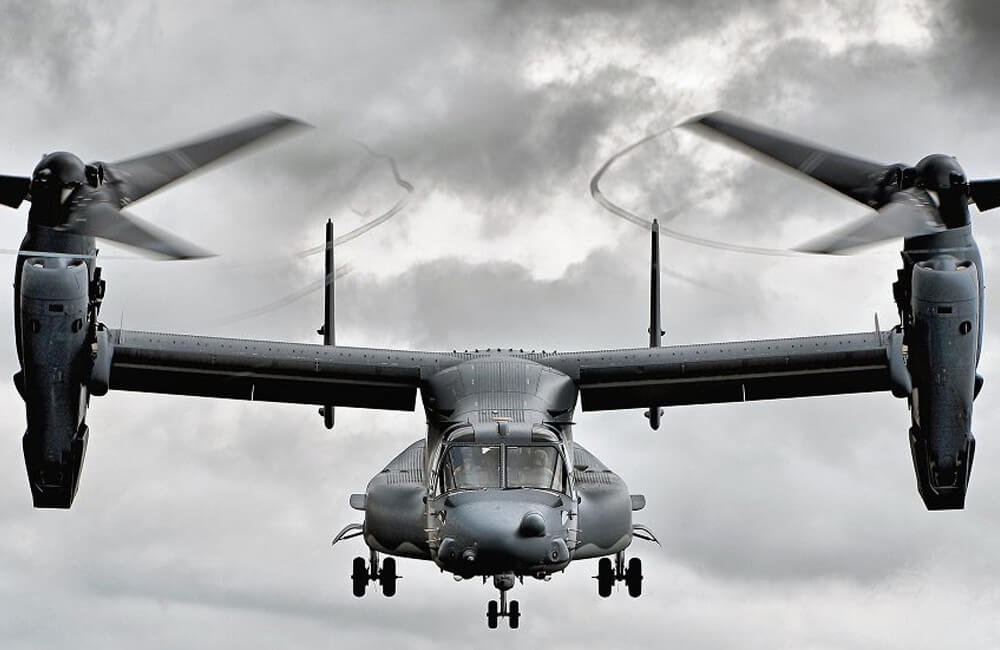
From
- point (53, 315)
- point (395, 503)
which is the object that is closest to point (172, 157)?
point (53, 315)

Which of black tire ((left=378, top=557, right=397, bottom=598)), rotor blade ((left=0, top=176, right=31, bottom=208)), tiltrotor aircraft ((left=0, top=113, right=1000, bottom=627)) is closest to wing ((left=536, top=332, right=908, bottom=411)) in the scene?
tiltrotor aircraft ((left=0, top=113, right=1000, bottom=627))

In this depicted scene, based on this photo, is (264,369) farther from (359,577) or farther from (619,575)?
(619,575)

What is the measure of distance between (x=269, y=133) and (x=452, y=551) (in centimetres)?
861

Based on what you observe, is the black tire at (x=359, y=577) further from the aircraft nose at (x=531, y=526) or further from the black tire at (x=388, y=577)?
the aircraft nose at (x=531, y=526)

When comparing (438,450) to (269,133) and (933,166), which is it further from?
(933,166)

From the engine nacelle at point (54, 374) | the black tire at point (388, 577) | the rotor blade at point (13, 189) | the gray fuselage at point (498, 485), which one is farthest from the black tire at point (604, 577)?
the rotor blade at point (13, 189)

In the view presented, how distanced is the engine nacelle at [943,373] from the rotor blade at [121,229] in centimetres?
1164

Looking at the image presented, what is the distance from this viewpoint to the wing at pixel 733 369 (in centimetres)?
3662

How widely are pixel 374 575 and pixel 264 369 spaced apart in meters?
4.17

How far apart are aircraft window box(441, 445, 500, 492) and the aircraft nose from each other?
1.21m

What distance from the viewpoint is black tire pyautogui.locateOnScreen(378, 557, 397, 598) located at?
37406 mm

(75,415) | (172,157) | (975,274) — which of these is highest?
(172,157)

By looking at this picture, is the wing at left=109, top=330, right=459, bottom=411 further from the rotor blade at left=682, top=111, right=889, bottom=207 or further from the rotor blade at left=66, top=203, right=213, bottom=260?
the rotor blade at left=682, top=111, right=889, bottom=207

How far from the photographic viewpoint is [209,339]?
120 feet
